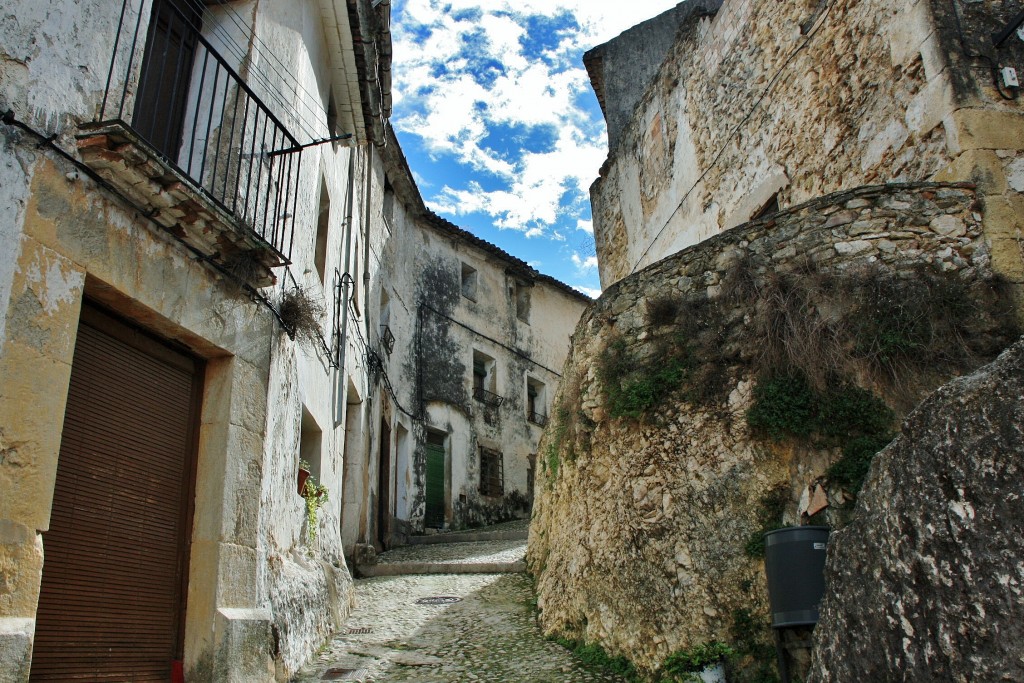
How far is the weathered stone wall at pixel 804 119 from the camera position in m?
6.20

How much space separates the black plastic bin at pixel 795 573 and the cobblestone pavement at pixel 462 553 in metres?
4.96

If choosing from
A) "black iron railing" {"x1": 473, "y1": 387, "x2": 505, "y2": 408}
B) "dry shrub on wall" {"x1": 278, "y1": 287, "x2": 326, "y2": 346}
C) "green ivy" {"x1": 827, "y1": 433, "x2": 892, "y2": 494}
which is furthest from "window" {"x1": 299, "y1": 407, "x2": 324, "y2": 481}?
"black iron railing" {"x1": 473, "y1": 387, "x2": 505, "y2": 408}

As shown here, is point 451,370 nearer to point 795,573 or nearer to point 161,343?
point 161,343

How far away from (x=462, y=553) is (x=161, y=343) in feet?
22.7

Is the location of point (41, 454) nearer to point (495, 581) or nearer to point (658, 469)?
point (658, 469)

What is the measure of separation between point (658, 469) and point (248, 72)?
156 inches

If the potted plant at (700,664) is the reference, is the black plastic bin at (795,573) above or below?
above

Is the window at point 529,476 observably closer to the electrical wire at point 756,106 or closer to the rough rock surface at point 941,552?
the electrical wire at point 756,106

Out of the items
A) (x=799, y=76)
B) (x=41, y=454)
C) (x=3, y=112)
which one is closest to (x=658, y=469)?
(x=41, y=454)

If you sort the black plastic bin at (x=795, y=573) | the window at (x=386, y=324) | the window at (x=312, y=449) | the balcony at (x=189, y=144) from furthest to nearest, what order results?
the window at (x=386, y=324)
the window at (x=312, y=449)
the black plastic bin at (x=795, y=573)
the balcony at (x=189, y=144)

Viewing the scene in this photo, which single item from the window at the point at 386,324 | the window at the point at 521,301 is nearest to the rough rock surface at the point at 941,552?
the window at the point at 386,324

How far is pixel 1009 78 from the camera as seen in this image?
628 cm

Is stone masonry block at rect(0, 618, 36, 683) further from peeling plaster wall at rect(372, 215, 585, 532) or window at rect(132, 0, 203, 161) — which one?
peeling plaster wall at rect(372, 215, 585, 532)

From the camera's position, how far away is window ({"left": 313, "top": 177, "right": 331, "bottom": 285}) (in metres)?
7.75
